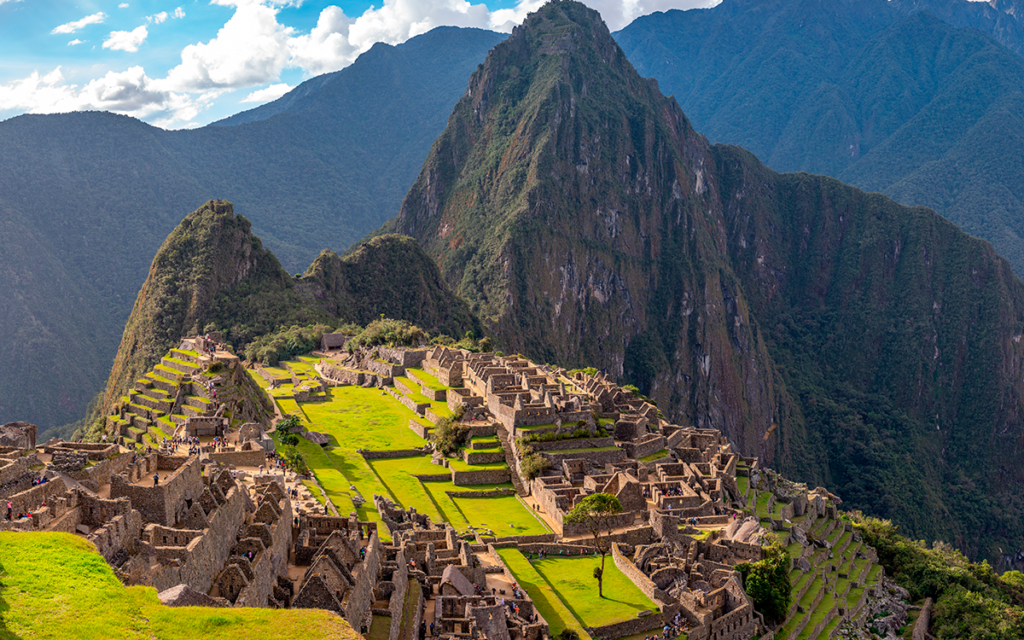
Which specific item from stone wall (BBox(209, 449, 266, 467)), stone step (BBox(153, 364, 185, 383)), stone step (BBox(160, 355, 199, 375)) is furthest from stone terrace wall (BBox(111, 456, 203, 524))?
stone step (BBox(160, 355, 199, 375))

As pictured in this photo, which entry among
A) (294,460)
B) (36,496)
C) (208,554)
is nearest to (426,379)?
(294,460)

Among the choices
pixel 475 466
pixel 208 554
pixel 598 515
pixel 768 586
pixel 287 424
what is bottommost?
pixel 768 586

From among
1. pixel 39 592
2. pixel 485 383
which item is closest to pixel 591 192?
pixel 485 383

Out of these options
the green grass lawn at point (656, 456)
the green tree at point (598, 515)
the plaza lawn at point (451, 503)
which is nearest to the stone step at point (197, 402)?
the plaza lawn at point (451, 503)

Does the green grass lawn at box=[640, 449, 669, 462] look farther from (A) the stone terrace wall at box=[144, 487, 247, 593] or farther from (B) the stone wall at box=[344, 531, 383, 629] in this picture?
(A) the stone terrace wall at box=[144, 487, 247, 593]

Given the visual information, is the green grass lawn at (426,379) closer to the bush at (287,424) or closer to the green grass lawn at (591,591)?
the bush at (287,424)

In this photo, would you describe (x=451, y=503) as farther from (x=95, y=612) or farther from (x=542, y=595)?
(x=95, y=612)
